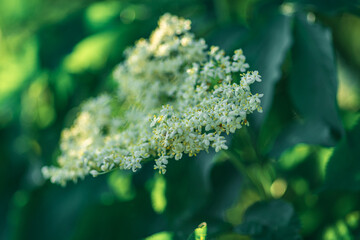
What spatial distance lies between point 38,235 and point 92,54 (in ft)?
1.77

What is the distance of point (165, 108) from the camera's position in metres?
0.51

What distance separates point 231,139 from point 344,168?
0.76 feet

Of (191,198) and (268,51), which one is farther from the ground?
(268,51)

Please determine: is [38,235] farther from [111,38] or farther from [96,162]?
[111,38]

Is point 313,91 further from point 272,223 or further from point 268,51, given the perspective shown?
point 272,223

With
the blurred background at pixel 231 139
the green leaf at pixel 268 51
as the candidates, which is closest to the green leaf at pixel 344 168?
the blurred background at pixel 231 139

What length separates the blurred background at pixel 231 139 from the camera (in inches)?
24.2

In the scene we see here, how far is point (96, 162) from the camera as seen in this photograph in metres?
0.57

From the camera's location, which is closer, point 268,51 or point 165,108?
point 165,108

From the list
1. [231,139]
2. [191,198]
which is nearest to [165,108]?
[231,139]

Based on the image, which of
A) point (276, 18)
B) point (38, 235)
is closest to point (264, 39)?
point (276, 18)

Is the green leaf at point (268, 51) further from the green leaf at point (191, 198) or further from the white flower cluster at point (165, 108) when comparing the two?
the green leaf at point (191, 198)

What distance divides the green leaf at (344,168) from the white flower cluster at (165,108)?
177 millimetres

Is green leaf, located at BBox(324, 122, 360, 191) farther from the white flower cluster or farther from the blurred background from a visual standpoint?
the white flower cluster
